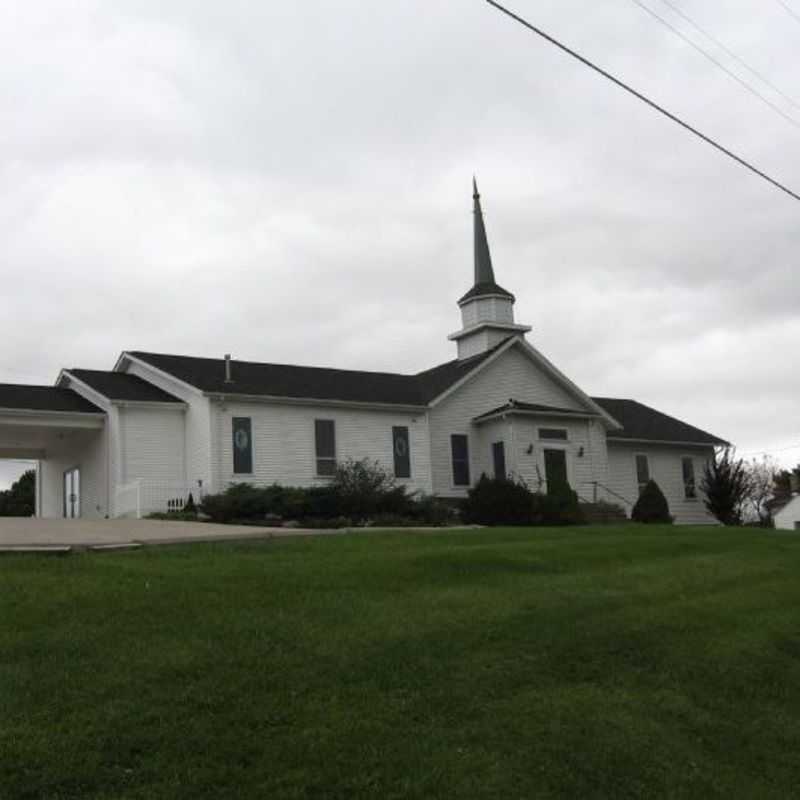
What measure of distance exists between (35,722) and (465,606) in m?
5.31

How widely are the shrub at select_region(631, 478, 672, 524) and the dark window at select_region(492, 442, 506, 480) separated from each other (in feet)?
15.4

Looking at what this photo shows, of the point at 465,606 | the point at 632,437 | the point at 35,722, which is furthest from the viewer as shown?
the point at 632,437

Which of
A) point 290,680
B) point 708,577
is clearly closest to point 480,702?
point 290,680

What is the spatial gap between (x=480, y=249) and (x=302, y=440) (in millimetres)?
12666

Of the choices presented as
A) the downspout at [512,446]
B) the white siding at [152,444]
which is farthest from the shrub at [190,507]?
the downspout at [512,446]

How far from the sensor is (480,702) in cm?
826

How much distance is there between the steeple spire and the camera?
3725cm

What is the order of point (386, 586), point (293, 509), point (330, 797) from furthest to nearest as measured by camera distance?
point (293, 509)
point (386, 586)
point (330, 797)

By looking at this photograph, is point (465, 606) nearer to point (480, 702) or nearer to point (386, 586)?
point (386, 586)

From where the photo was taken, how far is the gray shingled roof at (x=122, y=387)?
28.1 m

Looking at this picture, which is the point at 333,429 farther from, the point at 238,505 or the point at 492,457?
the point at 492,457

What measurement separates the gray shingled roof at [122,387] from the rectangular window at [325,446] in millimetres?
3910

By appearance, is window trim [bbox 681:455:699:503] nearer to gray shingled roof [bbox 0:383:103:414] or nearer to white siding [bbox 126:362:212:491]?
white siding [bbox 126:362:212:491]

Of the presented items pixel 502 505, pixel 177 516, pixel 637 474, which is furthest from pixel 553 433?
pixel 177 516
